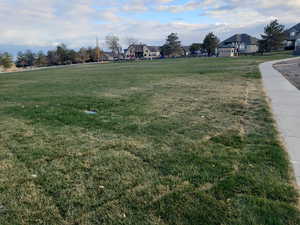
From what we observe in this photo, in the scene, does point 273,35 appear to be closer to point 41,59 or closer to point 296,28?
point 296,28

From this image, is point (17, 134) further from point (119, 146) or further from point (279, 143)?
point (279, 143)

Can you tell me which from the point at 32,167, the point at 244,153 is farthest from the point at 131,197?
the point at 244,153

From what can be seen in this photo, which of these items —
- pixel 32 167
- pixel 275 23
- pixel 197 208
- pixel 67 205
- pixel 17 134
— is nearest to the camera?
pixel 197 208

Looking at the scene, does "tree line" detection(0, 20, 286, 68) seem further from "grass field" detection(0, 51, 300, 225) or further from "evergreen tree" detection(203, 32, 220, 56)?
"grass field" detection(0, 51, 300, 225)

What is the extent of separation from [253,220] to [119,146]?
253 centimetres

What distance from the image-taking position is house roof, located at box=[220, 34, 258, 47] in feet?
256

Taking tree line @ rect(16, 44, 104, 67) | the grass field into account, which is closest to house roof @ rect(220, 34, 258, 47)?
tree line @ rect(16, 44, 104, 67)

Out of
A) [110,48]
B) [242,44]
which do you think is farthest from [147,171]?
[110,48]

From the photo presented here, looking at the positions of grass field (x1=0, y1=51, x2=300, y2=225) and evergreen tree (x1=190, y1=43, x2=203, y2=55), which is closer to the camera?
grass field (x1=0, y1=51, x2=300, y2=225)

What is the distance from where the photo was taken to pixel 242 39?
7994 cm

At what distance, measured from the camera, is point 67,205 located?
8.09ft

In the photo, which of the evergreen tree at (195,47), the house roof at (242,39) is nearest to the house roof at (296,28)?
the house roof at (242,39)

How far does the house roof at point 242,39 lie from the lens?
78062 millimetres

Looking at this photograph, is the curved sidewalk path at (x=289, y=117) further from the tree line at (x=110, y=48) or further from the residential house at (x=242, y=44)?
the residential house at (x=242, y=44)
